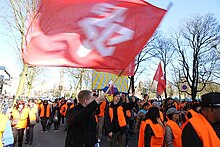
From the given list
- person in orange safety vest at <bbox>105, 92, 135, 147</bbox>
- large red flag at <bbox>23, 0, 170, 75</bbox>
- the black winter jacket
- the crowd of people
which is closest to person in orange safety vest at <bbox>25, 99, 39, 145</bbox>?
the crowd of people

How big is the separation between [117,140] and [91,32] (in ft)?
15.5

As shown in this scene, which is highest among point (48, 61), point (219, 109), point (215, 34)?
point (215, 34)

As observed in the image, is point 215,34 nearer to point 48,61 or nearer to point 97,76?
point 97,76

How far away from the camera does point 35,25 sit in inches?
164

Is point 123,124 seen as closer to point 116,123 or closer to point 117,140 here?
point 116,123

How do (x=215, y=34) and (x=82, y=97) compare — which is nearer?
(x=82, y=97)

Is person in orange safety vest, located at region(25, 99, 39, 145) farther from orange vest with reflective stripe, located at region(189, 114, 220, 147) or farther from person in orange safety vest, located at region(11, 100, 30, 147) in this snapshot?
orange vest with reflective stripe, located at region(189, 114, 220, 147)

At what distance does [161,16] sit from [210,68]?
34.3m

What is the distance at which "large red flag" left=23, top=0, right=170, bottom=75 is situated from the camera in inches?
162

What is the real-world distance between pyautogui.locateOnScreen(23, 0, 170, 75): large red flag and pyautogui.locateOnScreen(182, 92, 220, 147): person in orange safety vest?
1.43 m

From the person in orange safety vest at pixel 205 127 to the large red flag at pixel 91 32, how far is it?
1.43 m

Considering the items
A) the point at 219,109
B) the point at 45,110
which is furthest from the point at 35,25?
the point at 45,110

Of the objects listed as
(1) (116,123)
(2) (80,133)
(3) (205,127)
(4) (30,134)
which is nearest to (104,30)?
(2) (80,133)

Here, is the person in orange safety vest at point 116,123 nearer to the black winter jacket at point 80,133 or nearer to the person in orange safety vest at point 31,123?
the black winter jacket at point 80,133
